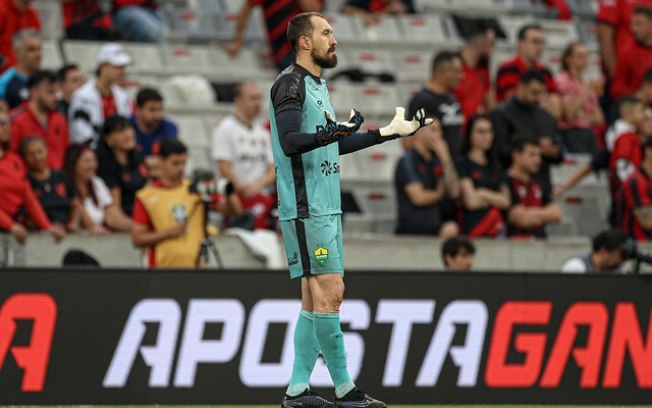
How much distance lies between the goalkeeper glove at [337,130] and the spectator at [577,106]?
8390 millimetres

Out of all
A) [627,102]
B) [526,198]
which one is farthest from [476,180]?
[627,102]

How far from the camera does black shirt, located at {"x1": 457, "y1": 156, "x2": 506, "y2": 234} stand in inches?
503

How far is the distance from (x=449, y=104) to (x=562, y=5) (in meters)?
6.82

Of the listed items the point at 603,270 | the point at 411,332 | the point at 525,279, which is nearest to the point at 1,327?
the point at 411,332

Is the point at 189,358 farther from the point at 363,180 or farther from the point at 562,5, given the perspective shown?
the point at 562,5

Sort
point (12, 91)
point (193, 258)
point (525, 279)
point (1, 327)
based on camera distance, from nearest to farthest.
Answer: point (1, 327) → point (525, 279) → point (193, 258) → point (12, 91)

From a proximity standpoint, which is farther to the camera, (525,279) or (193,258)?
(193,258)

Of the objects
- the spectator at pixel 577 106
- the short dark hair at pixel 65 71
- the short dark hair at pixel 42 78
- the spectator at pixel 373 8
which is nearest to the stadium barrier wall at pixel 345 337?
the short dark hair at pixel 42 78

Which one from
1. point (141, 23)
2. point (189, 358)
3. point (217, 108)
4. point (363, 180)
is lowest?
point (189, 358)

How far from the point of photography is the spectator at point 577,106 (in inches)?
610

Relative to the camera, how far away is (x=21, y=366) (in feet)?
30.9

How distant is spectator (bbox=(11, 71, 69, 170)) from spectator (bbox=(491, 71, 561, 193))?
4.10 metres

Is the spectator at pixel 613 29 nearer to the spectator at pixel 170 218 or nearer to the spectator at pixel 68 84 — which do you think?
the spectator at pixel 68 84

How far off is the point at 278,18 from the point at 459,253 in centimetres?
478
